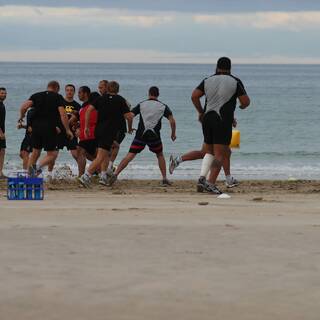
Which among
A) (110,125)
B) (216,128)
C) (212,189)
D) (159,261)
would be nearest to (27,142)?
(110,125)

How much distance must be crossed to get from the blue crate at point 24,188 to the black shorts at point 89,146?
2.94 m

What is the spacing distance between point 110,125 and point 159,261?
22.2ft

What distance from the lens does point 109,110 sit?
1471 cm

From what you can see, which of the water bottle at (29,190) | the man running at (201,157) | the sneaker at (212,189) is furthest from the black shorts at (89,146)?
the water bottle at (29,190)

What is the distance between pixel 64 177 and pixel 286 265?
818 cm

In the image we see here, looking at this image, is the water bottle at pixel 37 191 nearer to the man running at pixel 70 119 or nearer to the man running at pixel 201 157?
the man running at pixel 201 157

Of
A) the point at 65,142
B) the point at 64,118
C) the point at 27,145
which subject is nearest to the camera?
the point at 64,118

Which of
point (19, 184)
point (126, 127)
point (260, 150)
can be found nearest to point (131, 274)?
point (19, 184)

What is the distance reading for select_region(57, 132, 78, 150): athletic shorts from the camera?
15633 millimetres

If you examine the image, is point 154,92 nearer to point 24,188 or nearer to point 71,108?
point 71,108

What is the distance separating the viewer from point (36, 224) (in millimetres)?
9828

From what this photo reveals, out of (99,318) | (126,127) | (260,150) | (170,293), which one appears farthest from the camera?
(260,150)

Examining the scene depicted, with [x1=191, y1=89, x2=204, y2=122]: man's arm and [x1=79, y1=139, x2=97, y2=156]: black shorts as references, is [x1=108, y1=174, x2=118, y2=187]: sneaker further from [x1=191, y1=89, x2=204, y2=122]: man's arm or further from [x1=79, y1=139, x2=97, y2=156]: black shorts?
[x1=191, y1=89, x2=204, y2=122]: man's arm

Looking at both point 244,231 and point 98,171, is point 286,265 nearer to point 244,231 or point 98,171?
point 244,231
